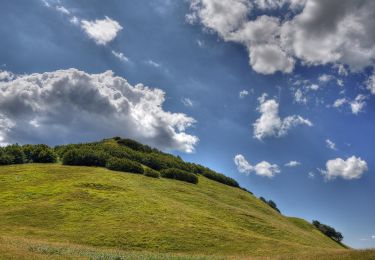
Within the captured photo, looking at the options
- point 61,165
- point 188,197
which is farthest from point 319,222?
point 61,165

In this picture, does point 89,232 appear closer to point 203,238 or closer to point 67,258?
point 203,238

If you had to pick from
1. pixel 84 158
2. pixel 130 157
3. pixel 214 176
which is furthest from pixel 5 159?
pixel 214 176

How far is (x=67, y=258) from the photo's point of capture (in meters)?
31.5

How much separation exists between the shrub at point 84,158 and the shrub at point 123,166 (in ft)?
10.2

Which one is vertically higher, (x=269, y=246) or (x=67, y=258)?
(x=269, y=246)

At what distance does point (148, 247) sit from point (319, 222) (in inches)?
5056

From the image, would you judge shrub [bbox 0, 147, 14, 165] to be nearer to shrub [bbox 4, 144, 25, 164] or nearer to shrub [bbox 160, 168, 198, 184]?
shrub [bbox 4, 144, 25, 164]

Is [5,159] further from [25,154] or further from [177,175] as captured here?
[177,175]

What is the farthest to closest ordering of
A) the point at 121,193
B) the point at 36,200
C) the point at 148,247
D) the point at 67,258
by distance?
the point at 121,193 → the point at 36,200 → the point at 148,247 → the point at 67,258

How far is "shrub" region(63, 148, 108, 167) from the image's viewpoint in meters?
107

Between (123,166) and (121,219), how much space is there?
4562 cm

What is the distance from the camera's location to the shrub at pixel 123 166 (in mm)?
105938

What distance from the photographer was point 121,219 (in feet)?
202

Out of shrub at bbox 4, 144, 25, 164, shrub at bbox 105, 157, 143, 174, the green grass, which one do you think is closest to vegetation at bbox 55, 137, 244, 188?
shrub at bbox 105, 157, 143, 174
